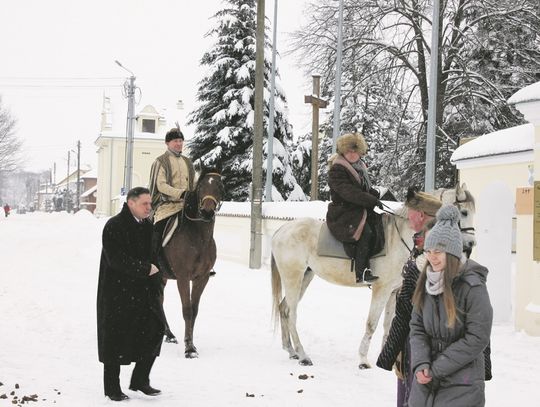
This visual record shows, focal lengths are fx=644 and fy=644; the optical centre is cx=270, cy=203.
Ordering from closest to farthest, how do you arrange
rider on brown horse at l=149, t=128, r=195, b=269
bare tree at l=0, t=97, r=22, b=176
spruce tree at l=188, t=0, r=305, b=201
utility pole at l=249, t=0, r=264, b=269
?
rider on brown horse at l=149, t=128, r=195, b=269 < utility pole at l=249, t=0, r=264, b=269 < spruce tree at l=188, t=0, r=305, b=201 < bare tree at l=0, t=97, r=22, b=176

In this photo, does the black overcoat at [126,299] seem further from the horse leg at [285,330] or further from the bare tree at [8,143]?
the bare tree at [8,143]

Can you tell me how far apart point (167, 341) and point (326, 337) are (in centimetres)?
216

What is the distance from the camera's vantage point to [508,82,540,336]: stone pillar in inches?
337

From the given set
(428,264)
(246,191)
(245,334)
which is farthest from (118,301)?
(246,191)

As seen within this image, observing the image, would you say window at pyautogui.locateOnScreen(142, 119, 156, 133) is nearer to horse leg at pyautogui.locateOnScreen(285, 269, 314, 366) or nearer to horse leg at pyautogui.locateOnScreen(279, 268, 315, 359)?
horse leg at pyautogui.locateOnScreen(285, 269, 314, 366)

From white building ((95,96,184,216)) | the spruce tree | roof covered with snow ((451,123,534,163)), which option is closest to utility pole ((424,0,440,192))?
roof covered with snow ((451,123,534,163))

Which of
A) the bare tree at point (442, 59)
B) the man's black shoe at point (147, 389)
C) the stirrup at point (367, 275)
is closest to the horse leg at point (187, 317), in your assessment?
the man's black shoe at point (147, 389)

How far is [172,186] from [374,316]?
3.16m

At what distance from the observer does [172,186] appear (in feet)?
28.1

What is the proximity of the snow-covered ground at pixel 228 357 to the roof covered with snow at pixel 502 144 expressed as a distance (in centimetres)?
267

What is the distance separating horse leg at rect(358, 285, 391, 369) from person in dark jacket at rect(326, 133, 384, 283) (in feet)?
0.62

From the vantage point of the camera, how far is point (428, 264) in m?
3.68

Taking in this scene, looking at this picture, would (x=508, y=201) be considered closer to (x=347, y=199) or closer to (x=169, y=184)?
(x=347, y=199)

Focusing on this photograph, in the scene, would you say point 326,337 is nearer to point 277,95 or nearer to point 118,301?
point 118,301
